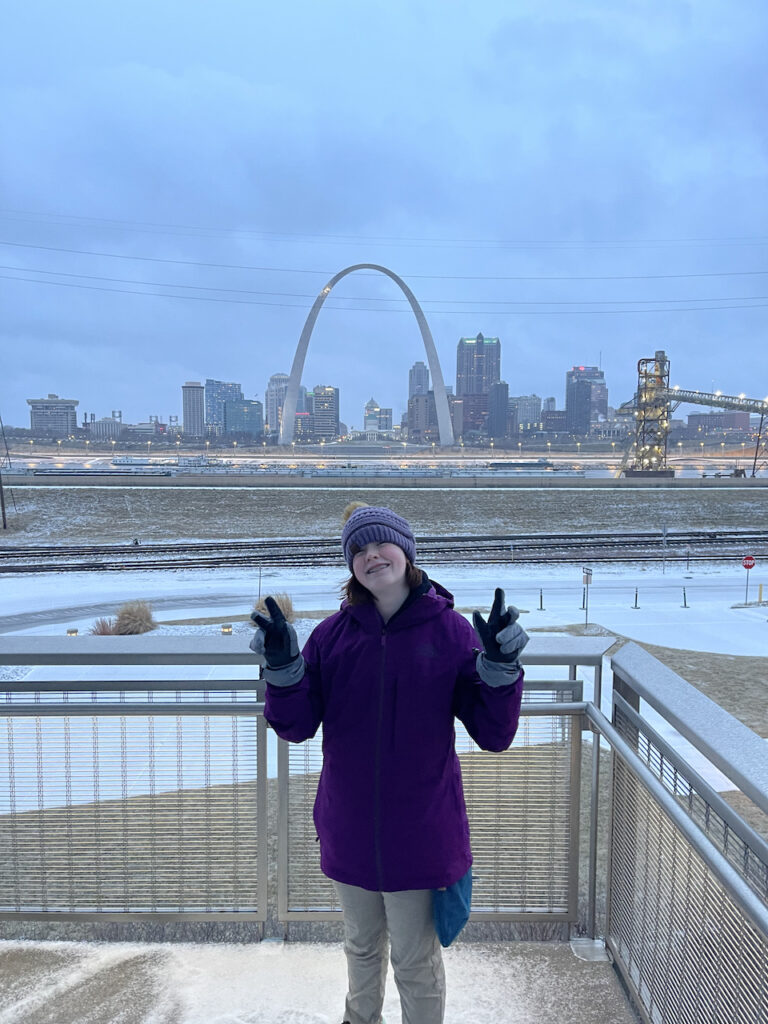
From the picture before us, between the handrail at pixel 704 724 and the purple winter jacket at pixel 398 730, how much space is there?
→ 542 mm

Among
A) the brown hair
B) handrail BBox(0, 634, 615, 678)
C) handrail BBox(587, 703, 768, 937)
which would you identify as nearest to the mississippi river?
handrail BBox(0, 634, 615, 678)

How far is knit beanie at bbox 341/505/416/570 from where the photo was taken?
219cm

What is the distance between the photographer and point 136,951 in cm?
330

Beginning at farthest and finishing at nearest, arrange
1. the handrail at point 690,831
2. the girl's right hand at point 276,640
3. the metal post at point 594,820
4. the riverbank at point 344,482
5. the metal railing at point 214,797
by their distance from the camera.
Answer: the riverbank at point 344,482
the metal post at point 594,820
the metal railing at point 214,797
the girl's right hand at point 276,640
the handrail at point 690,831

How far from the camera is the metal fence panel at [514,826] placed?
3191 millimetres

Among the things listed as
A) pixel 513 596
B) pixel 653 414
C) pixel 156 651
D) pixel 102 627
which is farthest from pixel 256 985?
Result: pixel 653 414

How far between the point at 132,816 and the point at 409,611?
6.25 ft

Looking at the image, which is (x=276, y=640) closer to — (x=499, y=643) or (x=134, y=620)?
(x=499, y=643)

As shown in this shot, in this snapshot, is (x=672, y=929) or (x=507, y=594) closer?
(x=672, y=929)

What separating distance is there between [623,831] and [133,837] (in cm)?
206

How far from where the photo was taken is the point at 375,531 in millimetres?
2186

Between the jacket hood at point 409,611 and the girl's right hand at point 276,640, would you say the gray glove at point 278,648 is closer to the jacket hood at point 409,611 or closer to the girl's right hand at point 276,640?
the girl's right hand at point 276,640

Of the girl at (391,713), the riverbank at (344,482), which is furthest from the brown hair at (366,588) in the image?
the riverbank at (344,482)

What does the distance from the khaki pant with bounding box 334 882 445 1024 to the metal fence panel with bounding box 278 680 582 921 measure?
29.4 inches
